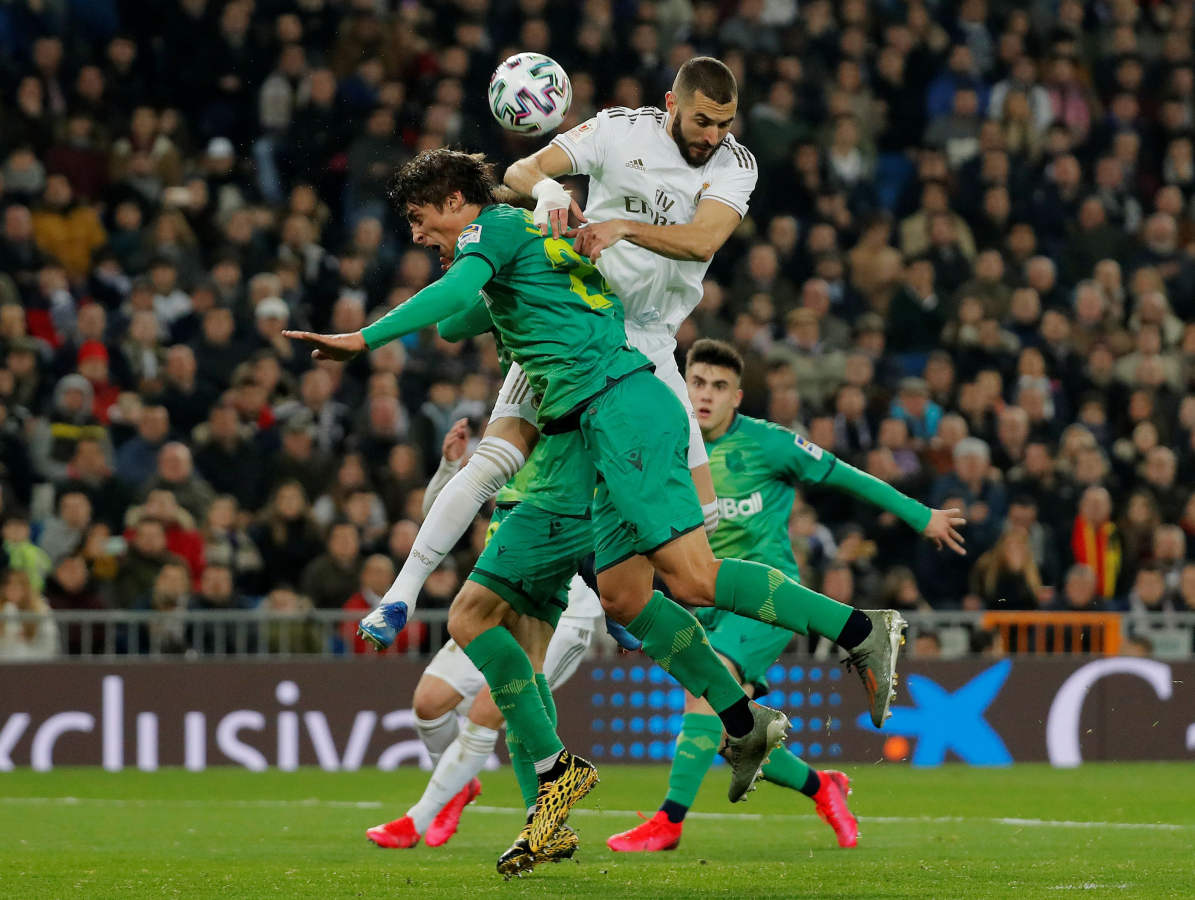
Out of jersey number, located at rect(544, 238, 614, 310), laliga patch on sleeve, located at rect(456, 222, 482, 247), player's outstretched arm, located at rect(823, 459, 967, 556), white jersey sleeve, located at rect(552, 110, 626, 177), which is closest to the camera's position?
laliga patch on sleeve, located at rect(456, 222, 482, 247)

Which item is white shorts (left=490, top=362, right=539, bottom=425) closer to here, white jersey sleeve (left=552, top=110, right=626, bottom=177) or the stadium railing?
white jersey sleeve (left=552, top=110, right=626, bottom=177)

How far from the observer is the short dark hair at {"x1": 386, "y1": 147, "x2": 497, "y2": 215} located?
25.4 feet

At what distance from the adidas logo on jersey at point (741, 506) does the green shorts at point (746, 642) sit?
1.55 feet

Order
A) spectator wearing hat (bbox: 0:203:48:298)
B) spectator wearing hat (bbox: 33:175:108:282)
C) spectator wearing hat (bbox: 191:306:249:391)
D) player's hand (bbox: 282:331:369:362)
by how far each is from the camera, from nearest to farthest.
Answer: player's hand (bbox: 282:331:369:362), spectator wearing hat (bbox: 191:306:249:391), spectator wearing hat (bbox: 0:203:48:298), spectator wearing hat (bbox: 33:175:108:282)

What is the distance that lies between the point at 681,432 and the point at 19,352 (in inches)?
365

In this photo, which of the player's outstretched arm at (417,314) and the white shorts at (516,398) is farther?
the white shorts at (516,398)

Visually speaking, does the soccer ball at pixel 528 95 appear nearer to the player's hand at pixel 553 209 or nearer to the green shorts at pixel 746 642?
the player's hand at pixel 553 209

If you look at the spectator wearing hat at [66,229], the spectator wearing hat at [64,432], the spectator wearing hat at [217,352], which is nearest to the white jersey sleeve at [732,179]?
the spectator wearing hat at [64,432]

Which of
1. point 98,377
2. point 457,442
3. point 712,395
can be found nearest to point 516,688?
point 457,442

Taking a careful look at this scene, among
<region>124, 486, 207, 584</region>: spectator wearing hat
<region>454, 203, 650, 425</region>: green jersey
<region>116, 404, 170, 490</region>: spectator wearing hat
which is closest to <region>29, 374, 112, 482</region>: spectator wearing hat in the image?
<region>116, 404, 170, 490</region>: spectator wearing hat

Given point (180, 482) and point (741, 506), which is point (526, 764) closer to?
point (741, 506)

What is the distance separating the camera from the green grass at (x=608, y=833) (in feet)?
23.6

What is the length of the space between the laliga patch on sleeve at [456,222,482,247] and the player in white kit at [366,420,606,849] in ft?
4.33

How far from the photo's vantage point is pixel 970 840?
926 centimetres
